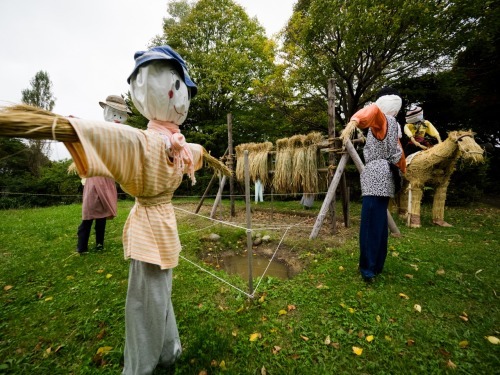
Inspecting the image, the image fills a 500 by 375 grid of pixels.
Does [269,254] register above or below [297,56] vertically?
below

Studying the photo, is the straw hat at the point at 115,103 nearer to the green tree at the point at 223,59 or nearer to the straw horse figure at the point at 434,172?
the straw horse figure at the point at 434,172

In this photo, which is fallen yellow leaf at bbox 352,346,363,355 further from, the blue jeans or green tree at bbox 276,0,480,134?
green tree at bbox 276,0,480,134

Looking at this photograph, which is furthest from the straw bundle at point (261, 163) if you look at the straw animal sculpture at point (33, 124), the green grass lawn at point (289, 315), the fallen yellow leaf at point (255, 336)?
the straw animal sculpture at point (33, 124)

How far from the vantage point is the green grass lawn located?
196cm

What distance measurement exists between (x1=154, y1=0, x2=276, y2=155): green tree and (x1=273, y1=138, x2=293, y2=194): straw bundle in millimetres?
6417

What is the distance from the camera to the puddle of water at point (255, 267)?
3742mm

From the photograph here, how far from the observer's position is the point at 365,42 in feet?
25.5

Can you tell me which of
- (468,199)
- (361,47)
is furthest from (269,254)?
(468,199)

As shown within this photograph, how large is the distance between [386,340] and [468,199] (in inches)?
356

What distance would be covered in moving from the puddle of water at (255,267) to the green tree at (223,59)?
29.8ft

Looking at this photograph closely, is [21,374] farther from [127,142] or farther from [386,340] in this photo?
[386,340]

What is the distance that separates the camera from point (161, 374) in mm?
1817

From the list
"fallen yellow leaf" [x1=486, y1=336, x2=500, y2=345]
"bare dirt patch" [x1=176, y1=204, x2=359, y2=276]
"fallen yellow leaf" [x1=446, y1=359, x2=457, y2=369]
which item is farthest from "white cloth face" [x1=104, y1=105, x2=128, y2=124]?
"fallen yellow leaf" [x1=486, y1=336, x2=500, y2=345]

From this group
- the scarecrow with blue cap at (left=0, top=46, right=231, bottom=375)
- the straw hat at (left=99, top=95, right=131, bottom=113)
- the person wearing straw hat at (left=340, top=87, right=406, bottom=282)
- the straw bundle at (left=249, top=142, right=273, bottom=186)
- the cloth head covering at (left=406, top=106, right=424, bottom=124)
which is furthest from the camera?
the straw bundle at (left=249, top=142, right=273, bottom=186)
